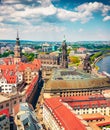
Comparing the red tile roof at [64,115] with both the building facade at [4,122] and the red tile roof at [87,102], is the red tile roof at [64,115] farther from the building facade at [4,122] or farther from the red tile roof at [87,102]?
the building facade at [4,122]

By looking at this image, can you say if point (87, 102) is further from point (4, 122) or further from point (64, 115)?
point (4, 122)

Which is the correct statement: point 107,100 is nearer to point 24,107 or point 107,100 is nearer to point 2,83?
point 24,107

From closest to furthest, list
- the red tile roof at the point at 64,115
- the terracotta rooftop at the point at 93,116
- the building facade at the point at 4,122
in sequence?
the red tile roof at the point at 64,115 → the building facade at the point at 4,122 → the terracotta rooftop at the point at 93,116

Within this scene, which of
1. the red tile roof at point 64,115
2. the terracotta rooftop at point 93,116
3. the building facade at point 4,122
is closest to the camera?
the red tile roof at point 64,115

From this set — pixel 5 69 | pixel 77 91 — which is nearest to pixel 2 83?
pixel 5 69

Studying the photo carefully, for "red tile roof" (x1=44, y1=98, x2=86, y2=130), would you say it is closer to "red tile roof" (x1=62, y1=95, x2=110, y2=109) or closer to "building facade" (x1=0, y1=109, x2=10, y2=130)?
"red tile roof" (x1=62, y1=95, x2=110, y2=109)

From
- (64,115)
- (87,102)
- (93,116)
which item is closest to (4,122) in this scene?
(64,115)

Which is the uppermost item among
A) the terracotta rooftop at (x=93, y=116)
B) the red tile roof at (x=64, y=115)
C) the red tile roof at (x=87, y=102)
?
the red tile roof at (x=64, y=115)

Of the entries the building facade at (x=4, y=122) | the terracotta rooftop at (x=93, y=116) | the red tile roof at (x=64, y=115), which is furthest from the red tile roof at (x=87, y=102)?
the building facade at (x=4, y=122)
